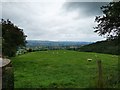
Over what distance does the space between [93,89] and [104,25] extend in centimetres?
1120

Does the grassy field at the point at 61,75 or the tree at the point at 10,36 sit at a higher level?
the tree at the point at 10,36

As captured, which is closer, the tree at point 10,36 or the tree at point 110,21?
the tree at point 110,21

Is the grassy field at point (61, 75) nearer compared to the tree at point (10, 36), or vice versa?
the grassy field at point (61, 75)

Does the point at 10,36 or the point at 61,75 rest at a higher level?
the point at 10,36

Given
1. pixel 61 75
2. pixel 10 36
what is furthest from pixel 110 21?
pixel 10 36

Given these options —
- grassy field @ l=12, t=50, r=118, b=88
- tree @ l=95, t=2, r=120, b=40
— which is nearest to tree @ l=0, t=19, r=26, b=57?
grassy field @ l=12, t=50, r=118, b=88

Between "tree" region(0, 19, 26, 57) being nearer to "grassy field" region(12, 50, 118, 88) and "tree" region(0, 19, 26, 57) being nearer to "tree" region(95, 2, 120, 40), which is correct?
"grassy field" region(12, 50, 118, 88)

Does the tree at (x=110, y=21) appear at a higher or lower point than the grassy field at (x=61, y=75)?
higher

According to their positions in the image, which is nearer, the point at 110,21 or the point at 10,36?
the point at 110,21

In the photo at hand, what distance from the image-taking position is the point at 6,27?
3294 cm

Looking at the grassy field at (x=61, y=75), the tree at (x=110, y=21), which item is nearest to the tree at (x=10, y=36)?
the grassy field at (x=61, y=75)

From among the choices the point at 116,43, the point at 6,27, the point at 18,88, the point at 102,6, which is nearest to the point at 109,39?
the point at 116,43

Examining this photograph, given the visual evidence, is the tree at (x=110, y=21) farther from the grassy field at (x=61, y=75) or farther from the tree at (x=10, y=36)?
the tree at (x=10, y=36)

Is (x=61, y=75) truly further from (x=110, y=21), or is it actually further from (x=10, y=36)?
(x=10, y=36)
